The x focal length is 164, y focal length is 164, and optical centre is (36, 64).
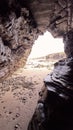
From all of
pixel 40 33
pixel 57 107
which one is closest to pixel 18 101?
pixel 57 107

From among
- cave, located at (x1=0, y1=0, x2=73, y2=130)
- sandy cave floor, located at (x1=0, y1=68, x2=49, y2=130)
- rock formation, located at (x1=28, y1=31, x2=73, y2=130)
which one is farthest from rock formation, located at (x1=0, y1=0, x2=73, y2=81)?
rock formation, located at (x1=28, y1=31, x2=73, y2=130)

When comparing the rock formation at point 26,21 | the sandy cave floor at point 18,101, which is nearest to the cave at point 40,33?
the rock formation at point 26,21

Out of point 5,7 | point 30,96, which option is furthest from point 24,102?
point 5,7

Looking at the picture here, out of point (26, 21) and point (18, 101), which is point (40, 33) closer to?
point (26, 21)

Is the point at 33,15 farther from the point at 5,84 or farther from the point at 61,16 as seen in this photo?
the point at 5,84

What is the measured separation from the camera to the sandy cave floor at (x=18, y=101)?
28.4 feet

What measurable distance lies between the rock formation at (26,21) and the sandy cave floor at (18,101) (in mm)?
1749

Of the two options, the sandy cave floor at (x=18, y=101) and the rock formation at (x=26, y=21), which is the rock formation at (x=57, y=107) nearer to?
the sandy cave floor at (x=18, y=101)

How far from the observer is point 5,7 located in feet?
31.9

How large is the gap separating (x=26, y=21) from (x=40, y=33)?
3.33 meters

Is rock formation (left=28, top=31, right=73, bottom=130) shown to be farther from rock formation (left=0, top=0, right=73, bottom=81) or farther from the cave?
rock formation (left=0, top=0, right=73, bottom=81)

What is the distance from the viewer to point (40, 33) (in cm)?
1499

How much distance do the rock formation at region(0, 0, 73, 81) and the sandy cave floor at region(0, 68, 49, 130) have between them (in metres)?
1.75

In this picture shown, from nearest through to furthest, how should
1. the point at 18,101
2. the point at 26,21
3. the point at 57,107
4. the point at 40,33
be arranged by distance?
the point at 57,107 < the point at 18,101 < the point at 26,21 < the point at 40,33
